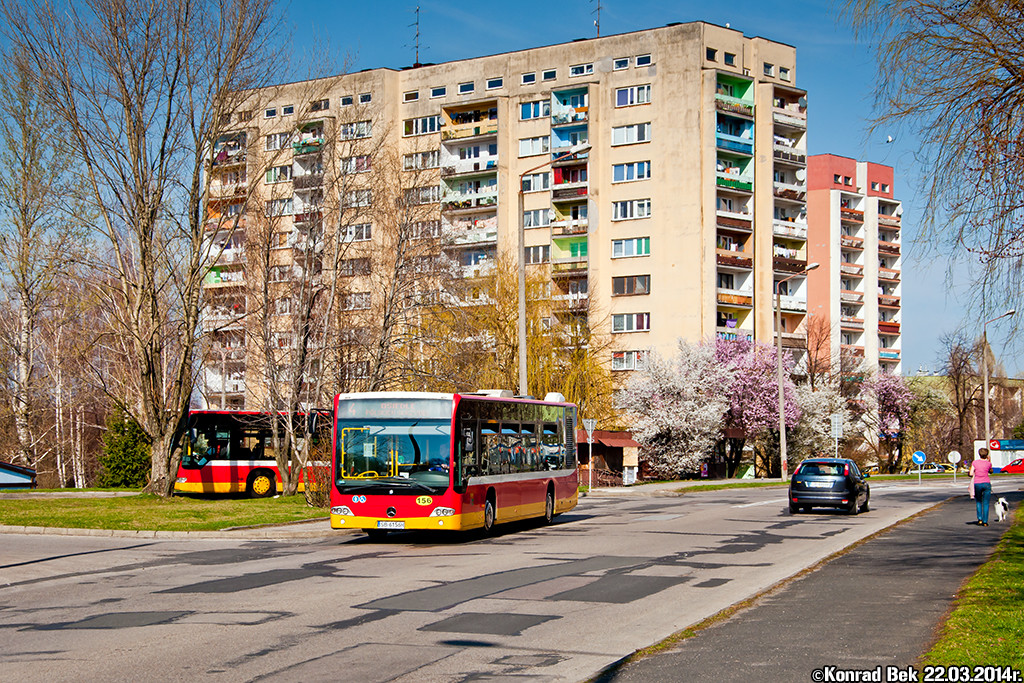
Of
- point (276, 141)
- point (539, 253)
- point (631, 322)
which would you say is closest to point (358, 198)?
point (276, 141)

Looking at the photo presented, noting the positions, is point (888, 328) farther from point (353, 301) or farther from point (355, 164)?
point (355, 164)

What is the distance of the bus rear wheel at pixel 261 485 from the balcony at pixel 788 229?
49781 millimetres

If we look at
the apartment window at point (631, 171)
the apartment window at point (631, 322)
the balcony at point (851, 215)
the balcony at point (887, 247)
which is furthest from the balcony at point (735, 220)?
the balcony at point (887, 247)

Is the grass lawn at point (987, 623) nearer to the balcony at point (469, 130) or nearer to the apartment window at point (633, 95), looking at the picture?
the apartment window at point (633, 95)

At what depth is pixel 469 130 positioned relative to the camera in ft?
260

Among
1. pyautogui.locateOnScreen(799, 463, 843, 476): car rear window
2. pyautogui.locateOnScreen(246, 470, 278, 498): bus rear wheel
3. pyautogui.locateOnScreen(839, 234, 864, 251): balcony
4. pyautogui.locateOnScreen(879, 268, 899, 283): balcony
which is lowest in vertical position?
pyautogui.locateOnScreen(246, 470, 278, 498): bus rear wheel

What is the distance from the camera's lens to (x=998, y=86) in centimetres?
1148

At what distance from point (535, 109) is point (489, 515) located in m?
59.4

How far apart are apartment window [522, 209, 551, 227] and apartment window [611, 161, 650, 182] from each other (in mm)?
5347

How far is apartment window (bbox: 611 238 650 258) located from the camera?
2931 inches

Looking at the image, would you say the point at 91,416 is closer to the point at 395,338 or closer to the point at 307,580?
the point at 395,338

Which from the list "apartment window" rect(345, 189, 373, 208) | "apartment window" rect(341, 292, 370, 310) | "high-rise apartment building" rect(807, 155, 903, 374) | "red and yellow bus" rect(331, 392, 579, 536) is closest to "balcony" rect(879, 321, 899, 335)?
"high-rise apartment building" rect(807, 155, 903, 374)

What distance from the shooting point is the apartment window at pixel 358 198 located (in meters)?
35.3

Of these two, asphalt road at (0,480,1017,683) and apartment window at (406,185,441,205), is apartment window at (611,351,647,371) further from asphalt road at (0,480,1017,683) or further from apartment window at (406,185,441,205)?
asphalt road at (0,480,1017,683)
